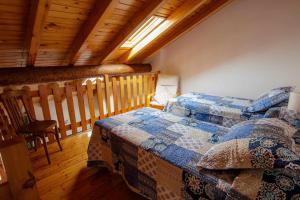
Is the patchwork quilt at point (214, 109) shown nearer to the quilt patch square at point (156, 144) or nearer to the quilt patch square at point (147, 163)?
the quilt patch square at point (156, 144)

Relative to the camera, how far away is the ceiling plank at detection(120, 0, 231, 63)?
100 inches

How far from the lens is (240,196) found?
34.6 inches

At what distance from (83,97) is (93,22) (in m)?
1.25

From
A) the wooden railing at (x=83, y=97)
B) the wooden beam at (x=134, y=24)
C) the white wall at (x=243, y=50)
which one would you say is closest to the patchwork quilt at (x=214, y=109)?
the white wall at (x=243, y=50)

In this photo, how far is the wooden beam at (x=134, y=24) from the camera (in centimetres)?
A: 216

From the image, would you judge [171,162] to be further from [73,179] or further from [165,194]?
[73,179]

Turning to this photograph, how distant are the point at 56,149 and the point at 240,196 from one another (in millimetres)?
2345

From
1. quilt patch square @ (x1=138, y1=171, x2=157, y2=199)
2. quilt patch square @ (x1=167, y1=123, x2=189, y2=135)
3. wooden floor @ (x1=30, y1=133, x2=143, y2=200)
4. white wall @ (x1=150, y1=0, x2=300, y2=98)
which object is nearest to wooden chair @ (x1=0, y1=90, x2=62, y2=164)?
wooden floor @ (x1=30, y1=133, x2=143, y2=200)

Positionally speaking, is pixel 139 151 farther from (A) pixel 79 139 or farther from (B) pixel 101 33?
(B) pixel 101 33

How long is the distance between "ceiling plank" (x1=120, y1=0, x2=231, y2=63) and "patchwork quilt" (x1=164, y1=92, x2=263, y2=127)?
1263 millimetres

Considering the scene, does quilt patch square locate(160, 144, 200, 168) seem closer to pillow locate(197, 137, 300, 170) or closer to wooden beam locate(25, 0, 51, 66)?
pillow locate(197, 137, 300, 170)

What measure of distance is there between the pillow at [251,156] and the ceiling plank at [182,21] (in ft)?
6.77

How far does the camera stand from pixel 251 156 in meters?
0.94

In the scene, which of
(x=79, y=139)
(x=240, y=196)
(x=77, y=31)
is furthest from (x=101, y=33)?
(x=240, y=196)
